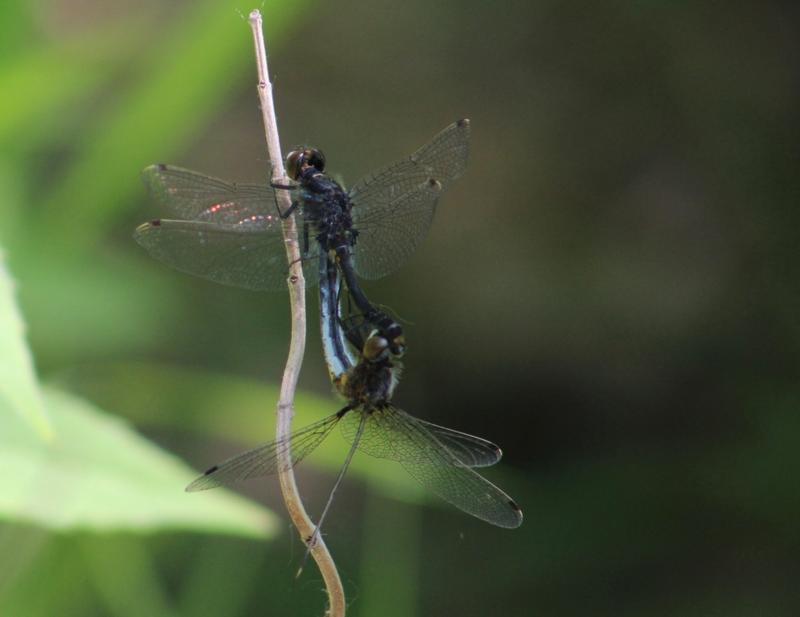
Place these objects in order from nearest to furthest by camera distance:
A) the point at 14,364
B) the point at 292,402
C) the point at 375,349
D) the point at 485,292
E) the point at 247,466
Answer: the point at 14,364 → the point at 292,402 → the point at 247,466 → the point at 375,349 → the point at 485,292

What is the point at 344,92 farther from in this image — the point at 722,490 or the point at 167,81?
the point at 722,490

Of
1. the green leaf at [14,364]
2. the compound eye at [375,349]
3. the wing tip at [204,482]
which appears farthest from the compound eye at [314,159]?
the green leaf at [14,364]

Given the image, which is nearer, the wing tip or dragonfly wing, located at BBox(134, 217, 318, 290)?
the wing tip

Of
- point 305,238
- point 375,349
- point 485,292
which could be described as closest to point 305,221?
point 305,238

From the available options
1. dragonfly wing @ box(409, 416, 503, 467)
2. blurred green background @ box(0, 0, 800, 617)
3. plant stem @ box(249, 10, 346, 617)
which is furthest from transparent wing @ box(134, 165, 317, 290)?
blurred green background @ box(0, 0, 800, 617)

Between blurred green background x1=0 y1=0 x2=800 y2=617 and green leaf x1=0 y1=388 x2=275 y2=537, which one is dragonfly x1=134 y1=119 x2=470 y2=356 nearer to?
green leaf x1=0 y1=388 x2=275 y2=537

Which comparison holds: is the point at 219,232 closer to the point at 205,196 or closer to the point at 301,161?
the point at 205,196

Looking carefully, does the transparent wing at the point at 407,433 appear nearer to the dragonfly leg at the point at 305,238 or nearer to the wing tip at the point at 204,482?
the wing tip at the point at 204,482
